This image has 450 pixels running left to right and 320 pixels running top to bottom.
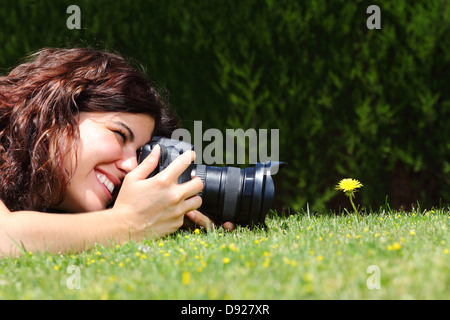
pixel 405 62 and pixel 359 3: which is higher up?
pixel 359 3

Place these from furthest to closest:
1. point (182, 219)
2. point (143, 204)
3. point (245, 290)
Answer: point (182, 219) → point (143, 204) → point (245, 290)

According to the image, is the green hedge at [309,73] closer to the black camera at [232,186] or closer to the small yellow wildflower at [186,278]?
the black camera at [232,186]

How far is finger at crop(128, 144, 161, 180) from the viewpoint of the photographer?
251 cm

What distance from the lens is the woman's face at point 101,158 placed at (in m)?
2.53

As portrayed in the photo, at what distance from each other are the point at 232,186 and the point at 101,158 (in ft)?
2.27

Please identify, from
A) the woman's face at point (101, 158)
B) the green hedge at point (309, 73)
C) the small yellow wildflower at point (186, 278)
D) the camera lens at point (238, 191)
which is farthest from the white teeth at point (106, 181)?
the green hedge at point (309, 73)

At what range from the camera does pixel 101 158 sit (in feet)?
8.34

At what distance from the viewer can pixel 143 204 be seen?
2.48 m

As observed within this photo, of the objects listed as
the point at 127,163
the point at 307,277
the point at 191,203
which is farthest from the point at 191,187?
the point at 307,277

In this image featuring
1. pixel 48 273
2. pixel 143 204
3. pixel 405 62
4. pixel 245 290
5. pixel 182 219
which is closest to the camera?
pixel 245 290
